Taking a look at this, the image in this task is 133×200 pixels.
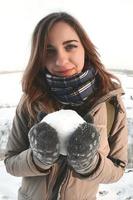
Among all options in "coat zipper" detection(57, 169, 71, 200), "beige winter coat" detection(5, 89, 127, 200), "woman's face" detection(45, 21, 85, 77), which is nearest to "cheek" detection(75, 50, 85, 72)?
"woman's face" detection(45, 21, 85, 77)

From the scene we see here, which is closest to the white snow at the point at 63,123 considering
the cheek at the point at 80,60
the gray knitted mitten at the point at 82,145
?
the gray knitted mitten at the point at 82,145

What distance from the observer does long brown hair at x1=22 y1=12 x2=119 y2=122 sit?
4.98ft

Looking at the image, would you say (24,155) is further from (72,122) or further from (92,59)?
(92,59)

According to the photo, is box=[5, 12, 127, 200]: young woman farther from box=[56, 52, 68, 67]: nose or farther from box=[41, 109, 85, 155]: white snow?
box=[41, 109, 85, 155]: white snow

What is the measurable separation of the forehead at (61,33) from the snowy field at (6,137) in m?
0.49

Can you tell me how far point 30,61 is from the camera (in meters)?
1.61

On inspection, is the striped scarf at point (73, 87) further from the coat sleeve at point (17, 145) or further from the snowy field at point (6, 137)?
the snowy field at point (6, 137)

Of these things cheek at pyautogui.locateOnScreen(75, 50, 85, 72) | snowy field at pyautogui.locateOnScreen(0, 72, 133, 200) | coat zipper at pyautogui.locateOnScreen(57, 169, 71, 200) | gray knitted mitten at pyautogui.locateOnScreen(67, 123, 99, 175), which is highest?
cheek at pyautogui.locateOnScreen(75, 50, 85, 72)

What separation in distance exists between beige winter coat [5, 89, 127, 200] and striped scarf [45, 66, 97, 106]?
0.08 meters

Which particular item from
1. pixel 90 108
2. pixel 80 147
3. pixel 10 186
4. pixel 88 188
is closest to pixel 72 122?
pixel 80 147

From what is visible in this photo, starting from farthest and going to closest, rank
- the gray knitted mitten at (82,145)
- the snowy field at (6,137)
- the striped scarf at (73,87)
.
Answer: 1. the snowy field at (6,137)
2. the striped scarf at (73,87)
3. the gray knitted mitten at (82,145)

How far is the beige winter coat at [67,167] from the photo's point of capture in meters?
1.42

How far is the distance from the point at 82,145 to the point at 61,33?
0.51 meters

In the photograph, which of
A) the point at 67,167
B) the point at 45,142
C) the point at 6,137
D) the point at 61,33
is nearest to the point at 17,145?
the point at 67,167
